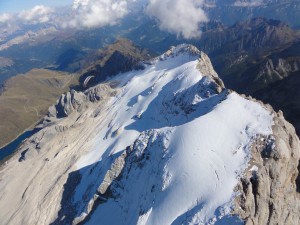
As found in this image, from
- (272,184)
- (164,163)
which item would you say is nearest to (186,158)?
(164,163)

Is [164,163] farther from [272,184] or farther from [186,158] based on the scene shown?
[272,184]

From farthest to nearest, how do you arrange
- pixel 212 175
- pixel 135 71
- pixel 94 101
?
pixel 135 71
pixel 94 101
pixel 212 175

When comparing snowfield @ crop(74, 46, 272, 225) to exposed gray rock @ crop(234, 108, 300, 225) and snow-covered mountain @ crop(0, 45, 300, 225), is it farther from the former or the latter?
exposed gray rock @ crop(234, 108, 300, 225)

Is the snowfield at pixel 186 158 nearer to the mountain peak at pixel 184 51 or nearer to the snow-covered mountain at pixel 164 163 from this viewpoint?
the snow-covered mountain at pixel 164 163

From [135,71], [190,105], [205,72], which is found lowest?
[135,71]

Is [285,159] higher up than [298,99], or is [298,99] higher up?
[285,159]

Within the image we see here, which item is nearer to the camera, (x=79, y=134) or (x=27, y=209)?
(x=27, y=209)

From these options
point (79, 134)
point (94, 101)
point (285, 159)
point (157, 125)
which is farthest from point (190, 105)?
point (94, 101)

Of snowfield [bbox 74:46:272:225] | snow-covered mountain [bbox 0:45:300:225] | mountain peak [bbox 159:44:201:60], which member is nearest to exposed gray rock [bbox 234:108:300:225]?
snow-covered mountain [bbox 0:45:300:225]

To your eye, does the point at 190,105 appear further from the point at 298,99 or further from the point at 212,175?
the point at 298,99

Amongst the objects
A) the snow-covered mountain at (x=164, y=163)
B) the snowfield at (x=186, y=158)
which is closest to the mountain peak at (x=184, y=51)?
the snow-covered mountain at (x=164, y=163)
